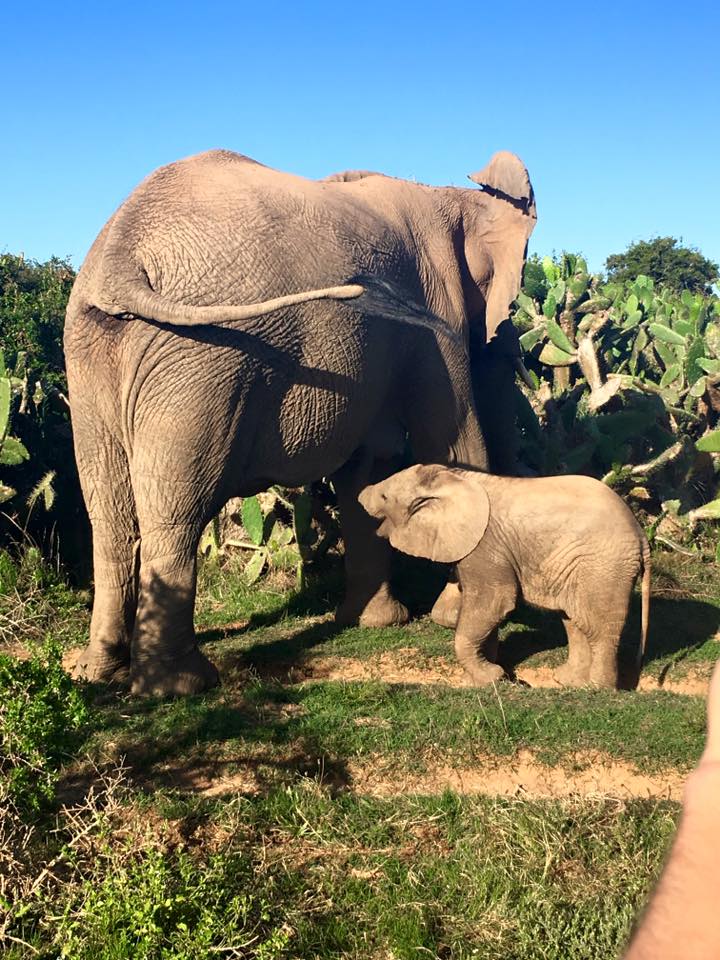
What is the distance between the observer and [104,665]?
5.69 metres

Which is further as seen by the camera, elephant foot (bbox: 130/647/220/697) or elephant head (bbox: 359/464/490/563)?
elephant head (bbox: 359/464/490/563)

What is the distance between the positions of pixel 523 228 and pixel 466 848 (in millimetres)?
4993

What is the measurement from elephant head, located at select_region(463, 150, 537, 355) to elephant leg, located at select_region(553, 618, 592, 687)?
8.30 ft

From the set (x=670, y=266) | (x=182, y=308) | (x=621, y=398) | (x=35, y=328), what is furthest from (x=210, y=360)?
(x=670, y=266)

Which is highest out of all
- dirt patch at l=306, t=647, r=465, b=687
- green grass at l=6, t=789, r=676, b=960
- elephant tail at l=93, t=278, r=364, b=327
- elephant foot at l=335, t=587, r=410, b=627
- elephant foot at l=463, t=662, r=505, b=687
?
elephant tail at l=93, t=278, r=364, b=327

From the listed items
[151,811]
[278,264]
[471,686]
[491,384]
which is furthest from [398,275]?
[151,811]

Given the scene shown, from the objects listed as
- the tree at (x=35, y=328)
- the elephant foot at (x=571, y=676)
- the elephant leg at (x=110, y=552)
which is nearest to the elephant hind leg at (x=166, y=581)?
the elephant leg at (x=110, y=552)

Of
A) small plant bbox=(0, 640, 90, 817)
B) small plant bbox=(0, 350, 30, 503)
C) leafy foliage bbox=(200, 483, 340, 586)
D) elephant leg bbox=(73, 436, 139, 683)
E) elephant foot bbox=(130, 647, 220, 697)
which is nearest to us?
small plant bbox=(0, 640, 90, 817)

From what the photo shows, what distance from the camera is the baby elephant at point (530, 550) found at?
552 centimetres

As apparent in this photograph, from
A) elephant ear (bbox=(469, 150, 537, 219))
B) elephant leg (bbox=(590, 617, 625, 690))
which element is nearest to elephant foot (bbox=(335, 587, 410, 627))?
elephant leg (bbox=(590, 617, 625, 690))

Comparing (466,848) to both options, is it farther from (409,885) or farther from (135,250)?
(135,250)

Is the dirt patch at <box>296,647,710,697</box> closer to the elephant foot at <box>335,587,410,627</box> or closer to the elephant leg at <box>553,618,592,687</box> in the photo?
the elephant leg at <box>553,618,592,687</box>

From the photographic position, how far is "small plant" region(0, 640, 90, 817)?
3537 mm

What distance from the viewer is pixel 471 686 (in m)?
5.81
